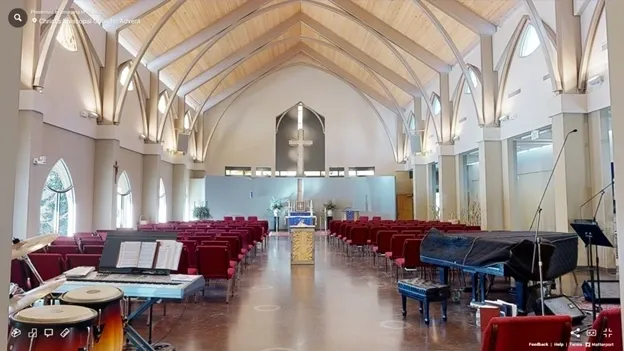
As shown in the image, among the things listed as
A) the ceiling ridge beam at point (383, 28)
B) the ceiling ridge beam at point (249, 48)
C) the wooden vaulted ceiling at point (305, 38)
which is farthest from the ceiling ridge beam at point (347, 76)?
the ceiling ridge beam at point (383, 28)

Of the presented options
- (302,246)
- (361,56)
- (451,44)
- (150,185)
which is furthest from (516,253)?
(361,56)

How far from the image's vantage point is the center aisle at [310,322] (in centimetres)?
407

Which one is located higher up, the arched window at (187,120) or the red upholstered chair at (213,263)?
the arched window at (187,120)

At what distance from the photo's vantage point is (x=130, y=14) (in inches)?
433

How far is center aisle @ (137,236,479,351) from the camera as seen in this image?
13.4 ft

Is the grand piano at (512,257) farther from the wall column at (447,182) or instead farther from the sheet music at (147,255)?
the wall column at (447,182)

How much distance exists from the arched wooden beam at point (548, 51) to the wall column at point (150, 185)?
1267 cm

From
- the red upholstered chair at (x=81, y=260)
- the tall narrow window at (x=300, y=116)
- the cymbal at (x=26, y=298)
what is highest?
the tall narrow window at (x=300, y=116)

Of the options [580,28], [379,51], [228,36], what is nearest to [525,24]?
[580,28]

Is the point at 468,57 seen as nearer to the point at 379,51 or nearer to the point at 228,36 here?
the point at 379,51

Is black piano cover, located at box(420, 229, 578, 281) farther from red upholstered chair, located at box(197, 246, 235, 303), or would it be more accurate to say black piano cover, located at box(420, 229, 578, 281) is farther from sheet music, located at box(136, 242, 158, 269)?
sheet music, located at box(136, 242, 158, 269)

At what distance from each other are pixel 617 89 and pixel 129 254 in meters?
3.74

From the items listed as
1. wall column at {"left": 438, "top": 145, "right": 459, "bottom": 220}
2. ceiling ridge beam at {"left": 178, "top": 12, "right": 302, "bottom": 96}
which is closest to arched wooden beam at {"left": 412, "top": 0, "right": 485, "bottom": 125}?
wall column at {"left": 438, "top": 145, "right": 459, "bottom": 220}

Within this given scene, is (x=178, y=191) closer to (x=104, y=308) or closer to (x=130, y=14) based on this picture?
(x=130, y=14)
